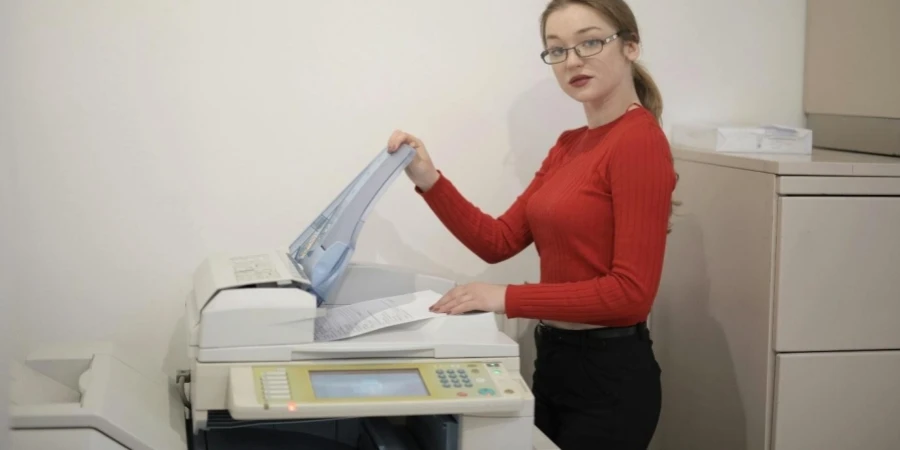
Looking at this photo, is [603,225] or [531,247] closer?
[603,225]

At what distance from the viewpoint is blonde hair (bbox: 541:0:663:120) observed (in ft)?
6.12

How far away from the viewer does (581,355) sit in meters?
1.89

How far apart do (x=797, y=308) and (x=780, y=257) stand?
112mm

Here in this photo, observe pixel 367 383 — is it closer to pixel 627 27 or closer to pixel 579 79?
pixel 579 79

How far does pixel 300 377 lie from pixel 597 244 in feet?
2.17

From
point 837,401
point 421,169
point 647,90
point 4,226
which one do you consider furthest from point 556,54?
point 4,226

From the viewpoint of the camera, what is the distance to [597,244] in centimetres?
184

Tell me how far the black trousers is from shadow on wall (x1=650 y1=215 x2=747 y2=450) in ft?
0.92

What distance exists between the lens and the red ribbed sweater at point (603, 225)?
1.74 m

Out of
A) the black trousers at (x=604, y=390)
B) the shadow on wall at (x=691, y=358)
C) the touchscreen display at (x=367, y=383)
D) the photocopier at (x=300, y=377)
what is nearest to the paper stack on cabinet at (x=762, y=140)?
the shadow on wall at (x=691, y=358)

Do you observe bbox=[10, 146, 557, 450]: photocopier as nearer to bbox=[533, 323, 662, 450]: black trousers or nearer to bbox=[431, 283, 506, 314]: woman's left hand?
bbox=[431, 283, 506, 314]: woman's left hand

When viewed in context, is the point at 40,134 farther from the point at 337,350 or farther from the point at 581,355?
the point at 581,355

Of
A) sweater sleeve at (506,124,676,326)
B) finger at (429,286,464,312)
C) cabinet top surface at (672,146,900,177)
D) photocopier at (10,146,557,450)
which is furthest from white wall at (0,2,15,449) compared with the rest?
cabinet top surface at (672,146,900,177)

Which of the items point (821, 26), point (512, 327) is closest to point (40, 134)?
point (512, 327)
